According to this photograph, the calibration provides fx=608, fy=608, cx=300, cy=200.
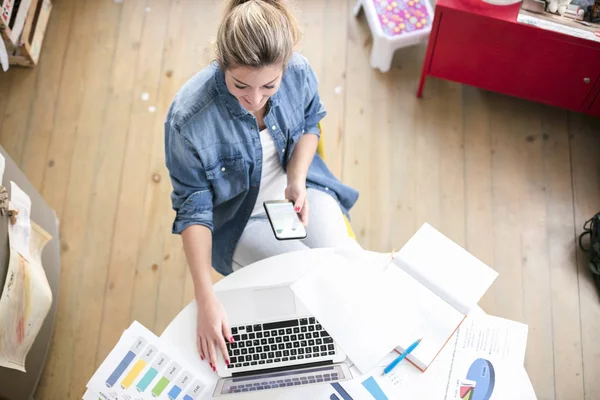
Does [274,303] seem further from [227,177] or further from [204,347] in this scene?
[227,177]

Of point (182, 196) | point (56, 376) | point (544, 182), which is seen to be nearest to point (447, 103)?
point (544, 182)

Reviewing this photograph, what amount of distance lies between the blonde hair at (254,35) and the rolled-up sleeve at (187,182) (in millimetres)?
232

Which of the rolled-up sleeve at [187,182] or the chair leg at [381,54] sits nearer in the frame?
the rolled-up sleeve at [187,182]

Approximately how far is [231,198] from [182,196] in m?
0.17

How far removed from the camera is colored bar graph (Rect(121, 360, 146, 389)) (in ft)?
4.46

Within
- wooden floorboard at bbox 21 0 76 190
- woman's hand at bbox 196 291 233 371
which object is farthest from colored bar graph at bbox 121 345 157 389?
wooden floorboard at bbox 21 0 76 190

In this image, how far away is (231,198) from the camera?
164 cm

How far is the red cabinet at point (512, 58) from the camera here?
2008mm

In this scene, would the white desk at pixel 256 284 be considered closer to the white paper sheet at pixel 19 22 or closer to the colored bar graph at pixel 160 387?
the colored bar graph at pixel 160 387

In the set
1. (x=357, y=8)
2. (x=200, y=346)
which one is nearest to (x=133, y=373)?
(x=200, y=346)

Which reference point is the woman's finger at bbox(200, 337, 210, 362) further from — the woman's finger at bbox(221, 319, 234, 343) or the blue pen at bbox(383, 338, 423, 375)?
the blue pen at bbox(383, 338, 423, 375)

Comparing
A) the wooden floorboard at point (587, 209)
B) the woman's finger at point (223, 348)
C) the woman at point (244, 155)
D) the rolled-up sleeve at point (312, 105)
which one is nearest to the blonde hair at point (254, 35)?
the woman at point (244, 155)

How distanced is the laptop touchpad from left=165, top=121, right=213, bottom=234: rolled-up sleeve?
0.23 meters

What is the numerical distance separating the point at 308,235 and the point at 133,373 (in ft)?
1.98
